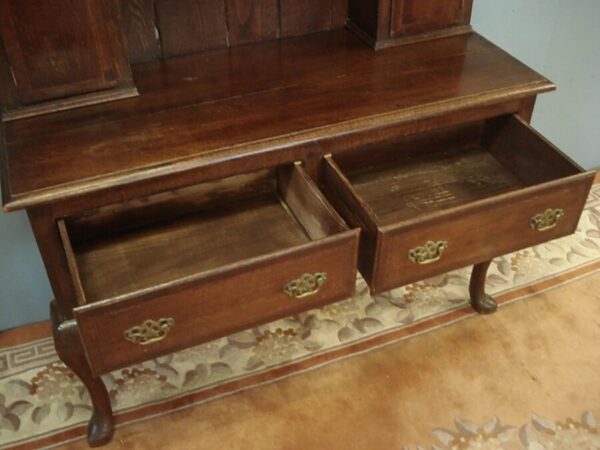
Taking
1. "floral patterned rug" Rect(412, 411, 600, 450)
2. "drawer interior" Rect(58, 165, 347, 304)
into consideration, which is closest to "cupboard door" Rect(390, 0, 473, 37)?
"drawer interior" Rect(58, 165, 347, 304)

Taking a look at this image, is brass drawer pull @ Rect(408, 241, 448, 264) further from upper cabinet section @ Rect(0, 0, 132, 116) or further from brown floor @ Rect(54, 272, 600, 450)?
upper cabinet section @ Rect(0, 0, 132, 116)

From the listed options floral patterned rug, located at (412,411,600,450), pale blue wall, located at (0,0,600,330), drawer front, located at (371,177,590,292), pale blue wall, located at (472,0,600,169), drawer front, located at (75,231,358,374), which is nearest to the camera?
drawer front, located at (75,231,358,374)

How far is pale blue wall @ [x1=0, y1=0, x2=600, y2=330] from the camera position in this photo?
1.32 m

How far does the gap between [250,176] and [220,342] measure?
44 cm

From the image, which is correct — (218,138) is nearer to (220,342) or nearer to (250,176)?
(250,176)

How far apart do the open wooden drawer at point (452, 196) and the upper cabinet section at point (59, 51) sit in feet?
1.25

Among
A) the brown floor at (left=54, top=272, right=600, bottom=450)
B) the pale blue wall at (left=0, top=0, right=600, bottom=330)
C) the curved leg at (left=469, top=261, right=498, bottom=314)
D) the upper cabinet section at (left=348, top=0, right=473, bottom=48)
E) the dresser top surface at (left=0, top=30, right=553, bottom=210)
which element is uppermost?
the upper cabinet section at (left=348, top=0, right=473, bottom=48)

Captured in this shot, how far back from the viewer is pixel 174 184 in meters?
0.92

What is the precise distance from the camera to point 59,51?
971mm

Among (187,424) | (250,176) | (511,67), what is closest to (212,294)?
(250,176)

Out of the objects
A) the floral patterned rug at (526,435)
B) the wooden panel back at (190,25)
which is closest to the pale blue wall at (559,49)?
the wooden panel back at (190,25)

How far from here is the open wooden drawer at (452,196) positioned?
952 millimetres

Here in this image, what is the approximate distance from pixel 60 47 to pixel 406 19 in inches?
23.6

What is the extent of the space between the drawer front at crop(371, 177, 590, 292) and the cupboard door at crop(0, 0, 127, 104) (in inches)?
20.3
